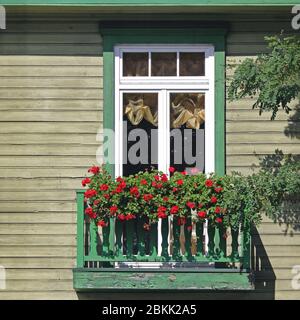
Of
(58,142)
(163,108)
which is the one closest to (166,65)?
(163,108)

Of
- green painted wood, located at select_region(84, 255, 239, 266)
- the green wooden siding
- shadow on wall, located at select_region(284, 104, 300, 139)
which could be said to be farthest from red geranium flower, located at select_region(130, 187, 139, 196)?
shadow on wall, located at select_region(284, 104, 300, 139)

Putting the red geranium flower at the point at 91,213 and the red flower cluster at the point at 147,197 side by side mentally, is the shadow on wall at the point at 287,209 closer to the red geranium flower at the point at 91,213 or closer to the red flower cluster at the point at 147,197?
the red flower cluster at the point at 147,197

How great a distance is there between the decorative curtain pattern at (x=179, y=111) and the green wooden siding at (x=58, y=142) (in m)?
0.34

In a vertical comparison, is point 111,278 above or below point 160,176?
below

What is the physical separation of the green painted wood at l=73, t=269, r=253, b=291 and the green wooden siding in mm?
523

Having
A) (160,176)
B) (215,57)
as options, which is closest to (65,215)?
(160,176)

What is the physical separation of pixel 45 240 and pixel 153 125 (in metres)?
1.75

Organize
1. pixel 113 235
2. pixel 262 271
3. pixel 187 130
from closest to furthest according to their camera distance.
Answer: pixel 113 235, pixel 262 271, pixel 187 130

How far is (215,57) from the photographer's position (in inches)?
444

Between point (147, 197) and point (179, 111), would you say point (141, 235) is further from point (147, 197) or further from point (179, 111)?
point (179, 111)

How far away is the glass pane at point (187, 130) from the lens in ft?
37.2

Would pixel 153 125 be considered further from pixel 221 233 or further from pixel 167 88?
pixel 221 233

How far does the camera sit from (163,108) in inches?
447

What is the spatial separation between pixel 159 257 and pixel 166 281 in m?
0.28
